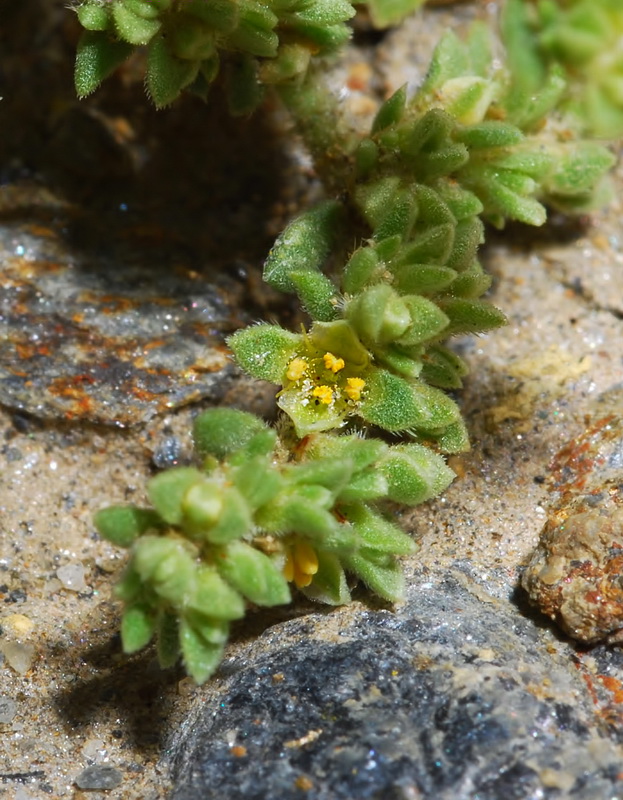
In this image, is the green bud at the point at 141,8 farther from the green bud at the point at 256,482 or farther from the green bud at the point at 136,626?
the green bud at the point at 136,626

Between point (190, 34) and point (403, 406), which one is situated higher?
point (190, 34)

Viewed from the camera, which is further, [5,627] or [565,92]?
[565,92]

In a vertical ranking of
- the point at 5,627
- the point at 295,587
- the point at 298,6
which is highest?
the point at 298,6

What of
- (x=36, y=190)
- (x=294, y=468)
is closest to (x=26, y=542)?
(x=294, y=468)

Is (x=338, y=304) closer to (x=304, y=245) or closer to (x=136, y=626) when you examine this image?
(x=304, y=245)

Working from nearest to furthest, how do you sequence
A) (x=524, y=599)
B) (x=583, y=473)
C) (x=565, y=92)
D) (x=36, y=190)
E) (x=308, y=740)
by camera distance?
(x=308, y=740), (x=524, y=599), (x=583, y=473), (x=565, y=92), (x=36, y=190)

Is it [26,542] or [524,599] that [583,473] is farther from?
[26,542]

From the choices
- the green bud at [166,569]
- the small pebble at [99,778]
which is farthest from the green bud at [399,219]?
the small pebble at [99,778]

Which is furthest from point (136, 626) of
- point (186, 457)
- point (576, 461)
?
point (576, 461)
